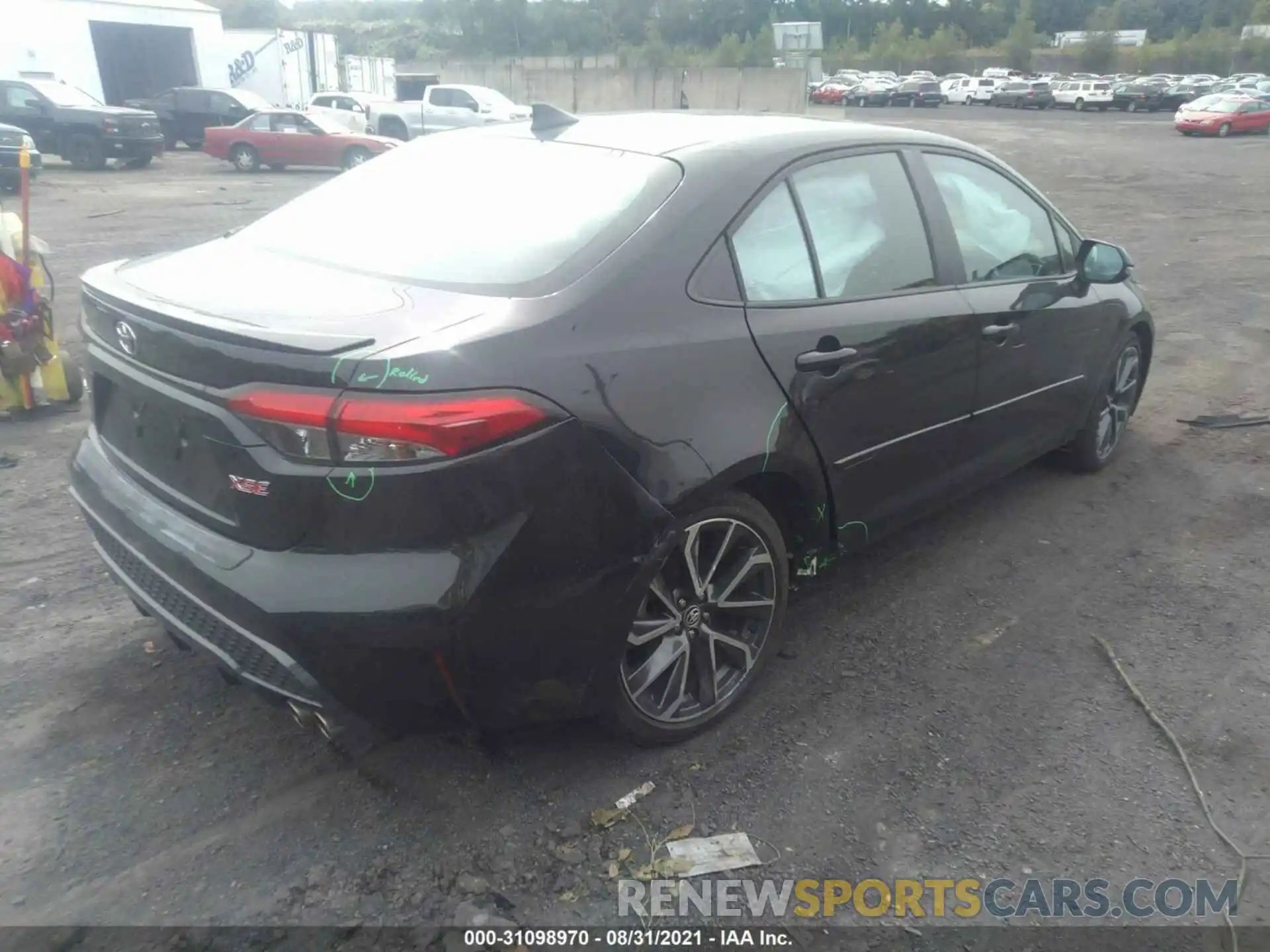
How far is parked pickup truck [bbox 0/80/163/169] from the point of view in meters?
21.3

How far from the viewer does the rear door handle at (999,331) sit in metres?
3.78

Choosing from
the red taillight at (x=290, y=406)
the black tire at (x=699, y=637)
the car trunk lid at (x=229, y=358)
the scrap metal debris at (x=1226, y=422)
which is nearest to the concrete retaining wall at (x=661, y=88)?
the scrap metal debris at (x=1226, y=422)

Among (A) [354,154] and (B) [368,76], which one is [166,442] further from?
(B) [368,76]

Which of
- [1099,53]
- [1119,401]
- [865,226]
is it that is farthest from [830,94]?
[865,226]

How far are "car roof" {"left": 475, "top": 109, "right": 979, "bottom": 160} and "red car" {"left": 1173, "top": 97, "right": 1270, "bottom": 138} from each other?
37.9m

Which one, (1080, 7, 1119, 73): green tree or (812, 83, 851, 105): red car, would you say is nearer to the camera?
(812, 83, 851, 105): red car

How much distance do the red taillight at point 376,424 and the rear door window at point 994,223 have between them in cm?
231

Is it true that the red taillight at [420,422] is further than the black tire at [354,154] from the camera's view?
No

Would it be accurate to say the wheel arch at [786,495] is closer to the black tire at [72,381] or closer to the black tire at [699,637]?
the black tire at [699,637]

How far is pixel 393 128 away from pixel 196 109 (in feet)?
16.9

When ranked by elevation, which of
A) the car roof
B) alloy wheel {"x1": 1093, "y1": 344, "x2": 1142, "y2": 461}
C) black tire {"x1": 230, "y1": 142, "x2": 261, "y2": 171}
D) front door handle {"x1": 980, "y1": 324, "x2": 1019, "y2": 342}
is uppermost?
the car roof

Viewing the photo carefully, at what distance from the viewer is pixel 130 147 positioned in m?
21.7

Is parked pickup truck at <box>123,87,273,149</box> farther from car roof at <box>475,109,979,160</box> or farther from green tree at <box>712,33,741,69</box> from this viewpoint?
green tree at <box>712,33,741,69</box>

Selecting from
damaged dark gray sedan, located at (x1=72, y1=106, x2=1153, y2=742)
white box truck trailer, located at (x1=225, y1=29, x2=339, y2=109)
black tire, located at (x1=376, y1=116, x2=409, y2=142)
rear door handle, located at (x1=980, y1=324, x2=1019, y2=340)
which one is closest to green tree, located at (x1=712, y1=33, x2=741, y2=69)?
white box truck trailer, located at (x1=225, y1=29, x2=339, y2=109)
